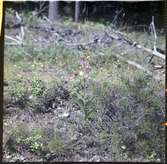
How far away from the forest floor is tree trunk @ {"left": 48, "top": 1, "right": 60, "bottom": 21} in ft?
0.25

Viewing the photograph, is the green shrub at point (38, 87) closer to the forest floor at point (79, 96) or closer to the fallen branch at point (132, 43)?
the forest floor at point (79, 96)

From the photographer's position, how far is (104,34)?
4676 millimetres

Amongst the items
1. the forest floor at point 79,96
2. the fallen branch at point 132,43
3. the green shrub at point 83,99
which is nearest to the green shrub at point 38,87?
the forest floor at point 79,96

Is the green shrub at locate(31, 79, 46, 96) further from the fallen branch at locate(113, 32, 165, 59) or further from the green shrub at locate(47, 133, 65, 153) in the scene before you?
the fallen branch at locate(113, 32, 165, 59)

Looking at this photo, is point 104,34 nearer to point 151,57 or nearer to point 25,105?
point 151,57

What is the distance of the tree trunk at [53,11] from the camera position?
464cm

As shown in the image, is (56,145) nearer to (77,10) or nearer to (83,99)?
(83,99)

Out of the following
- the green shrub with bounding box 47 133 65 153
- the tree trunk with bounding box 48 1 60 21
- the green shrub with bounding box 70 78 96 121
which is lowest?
the green shrub with bounding box 47 133 65 153

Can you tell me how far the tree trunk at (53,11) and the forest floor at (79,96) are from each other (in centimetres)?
8

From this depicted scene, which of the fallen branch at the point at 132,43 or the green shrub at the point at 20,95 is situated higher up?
the fallen branch at the point at 132,43

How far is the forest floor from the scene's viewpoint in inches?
181

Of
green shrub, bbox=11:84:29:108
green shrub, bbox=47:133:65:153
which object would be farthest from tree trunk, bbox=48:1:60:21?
green shrub, bbox=47:133:65:153

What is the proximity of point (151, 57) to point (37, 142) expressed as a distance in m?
1.53

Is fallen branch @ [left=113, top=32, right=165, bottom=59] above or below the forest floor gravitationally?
Result: above
